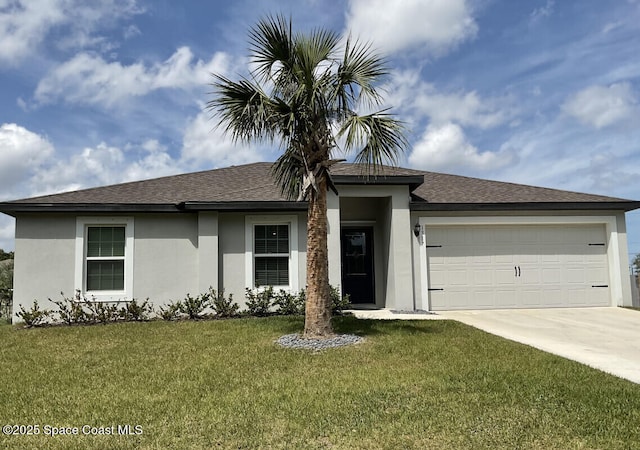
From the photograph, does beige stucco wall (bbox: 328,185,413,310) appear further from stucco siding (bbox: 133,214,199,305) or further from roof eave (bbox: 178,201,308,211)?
stucco siding (bbox: 133,214,199,305)

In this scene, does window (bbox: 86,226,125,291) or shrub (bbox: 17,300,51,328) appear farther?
window (bbox: 86,226,125,291)

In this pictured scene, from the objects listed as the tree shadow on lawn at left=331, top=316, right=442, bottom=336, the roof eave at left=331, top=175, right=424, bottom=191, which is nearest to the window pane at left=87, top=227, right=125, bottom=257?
the roof eave at left=331, top=175, right=424, bottom=191

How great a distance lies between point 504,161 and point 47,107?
19.8m

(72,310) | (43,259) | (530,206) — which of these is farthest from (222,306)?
(530,206)

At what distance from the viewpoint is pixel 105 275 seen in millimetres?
10836

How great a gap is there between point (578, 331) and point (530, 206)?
13.6 ft

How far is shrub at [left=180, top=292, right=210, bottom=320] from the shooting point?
33.8 feet

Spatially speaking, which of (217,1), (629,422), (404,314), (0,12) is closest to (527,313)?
(404,314)

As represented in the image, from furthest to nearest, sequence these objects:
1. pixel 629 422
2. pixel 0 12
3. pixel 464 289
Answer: pixel 464 289
pixel 0 12
pixel 629 422

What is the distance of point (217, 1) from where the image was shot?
9711 millimetres

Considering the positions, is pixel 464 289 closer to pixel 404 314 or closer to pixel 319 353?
pixel 404 314

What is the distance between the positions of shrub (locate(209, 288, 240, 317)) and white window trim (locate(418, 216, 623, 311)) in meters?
4.74

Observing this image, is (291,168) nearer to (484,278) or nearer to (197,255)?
(197,255)

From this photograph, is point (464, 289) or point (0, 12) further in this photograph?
point (464, 289)
